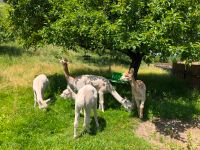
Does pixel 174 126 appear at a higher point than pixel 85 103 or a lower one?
lower

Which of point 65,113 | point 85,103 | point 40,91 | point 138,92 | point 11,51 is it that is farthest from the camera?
point 11,51

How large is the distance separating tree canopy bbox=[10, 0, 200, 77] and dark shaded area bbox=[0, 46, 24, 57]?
423 inches

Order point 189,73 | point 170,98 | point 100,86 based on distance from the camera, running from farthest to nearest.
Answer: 1. point 189,73
2. point 170,98
3. point 100,86

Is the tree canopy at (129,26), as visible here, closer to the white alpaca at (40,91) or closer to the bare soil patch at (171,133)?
the white alpaca at (40,91)

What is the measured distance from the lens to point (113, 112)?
1664 cm

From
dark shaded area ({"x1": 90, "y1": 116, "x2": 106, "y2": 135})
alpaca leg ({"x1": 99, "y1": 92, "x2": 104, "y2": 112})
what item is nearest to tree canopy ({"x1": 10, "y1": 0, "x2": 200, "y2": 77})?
alpaca leg ({"x1": 99, "y1": 92, "x2": 104, "y2": 112})

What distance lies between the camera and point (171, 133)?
15.3 metres

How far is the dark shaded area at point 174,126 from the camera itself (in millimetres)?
15256

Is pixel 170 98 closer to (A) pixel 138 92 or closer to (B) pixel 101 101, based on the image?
(A) pixel 138 92

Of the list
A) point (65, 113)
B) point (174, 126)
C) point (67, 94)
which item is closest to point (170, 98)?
point (174, 126)

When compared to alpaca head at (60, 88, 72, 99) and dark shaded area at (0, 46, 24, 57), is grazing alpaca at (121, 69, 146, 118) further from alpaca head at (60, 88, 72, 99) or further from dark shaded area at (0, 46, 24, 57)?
dark shaded area at (0, 46, 24, 57)

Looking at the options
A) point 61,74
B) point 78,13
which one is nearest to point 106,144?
point 78,13

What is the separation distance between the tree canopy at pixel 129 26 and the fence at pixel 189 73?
16.4 ft

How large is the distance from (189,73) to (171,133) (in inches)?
370
